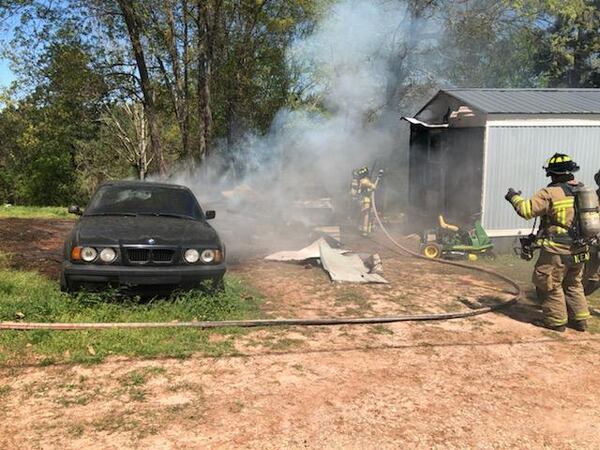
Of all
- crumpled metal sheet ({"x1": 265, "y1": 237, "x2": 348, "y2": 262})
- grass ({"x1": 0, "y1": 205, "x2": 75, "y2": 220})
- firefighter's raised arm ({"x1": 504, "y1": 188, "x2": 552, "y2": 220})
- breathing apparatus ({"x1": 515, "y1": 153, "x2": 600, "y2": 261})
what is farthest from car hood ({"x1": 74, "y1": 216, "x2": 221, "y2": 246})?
grass ({"x1": 0, "y1": 205, "x2": 75, "y2": 220})

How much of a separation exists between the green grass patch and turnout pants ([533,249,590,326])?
3.16 meters

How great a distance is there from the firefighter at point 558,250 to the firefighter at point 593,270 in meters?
0.56

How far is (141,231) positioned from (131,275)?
0.56 metres

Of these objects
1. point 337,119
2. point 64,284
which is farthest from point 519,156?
point 64,284

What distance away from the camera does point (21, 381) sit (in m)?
3.88

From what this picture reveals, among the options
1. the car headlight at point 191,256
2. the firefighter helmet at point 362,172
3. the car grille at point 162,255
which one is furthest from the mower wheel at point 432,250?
the car grille at point 162,255

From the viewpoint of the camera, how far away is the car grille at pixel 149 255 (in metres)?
5.39

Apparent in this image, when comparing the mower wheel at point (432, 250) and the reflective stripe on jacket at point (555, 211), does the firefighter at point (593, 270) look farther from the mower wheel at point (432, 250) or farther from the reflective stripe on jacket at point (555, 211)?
the mower wheel at point (432, 250)

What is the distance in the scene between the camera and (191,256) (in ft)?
18.4

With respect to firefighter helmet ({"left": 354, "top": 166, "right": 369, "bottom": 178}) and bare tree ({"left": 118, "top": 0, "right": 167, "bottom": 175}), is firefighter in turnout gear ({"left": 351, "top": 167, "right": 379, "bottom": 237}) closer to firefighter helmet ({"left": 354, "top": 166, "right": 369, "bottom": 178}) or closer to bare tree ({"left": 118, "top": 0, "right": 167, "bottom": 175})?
firefighter helmet ({"left": 354, "top": 166, "right": 369, "bottom": 178})

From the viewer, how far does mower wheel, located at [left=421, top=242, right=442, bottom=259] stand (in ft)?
32.1

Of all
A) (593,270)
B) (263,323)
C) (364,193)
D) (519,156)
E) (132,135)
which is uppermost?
(132,135)

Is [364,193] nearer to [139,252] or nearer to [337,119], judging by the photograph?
[337,119]

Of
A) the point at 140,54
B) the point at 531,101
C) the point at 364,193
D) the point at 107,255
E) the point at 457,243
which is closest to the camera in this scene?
the point at 107,255
